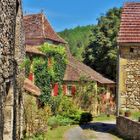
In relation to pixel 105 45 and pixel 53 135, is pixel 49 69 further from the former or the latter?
pixel 105 45

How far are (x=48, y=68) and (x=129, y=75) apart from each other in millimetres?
11600

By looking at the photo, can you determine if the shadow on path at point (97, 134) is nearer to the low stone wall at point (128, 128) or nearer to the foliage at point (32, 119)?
the low stone wall at point (128, 128)

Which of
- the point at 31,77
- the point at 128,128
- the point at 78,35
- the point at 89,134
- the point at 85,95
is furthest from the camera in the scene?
the point at 78,35

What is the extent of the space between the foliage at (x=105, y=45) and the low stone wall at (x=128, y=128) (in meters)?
25.7

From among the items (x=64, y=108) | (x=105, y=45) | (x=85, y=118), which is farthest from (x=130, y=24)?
(x=105, y=45)

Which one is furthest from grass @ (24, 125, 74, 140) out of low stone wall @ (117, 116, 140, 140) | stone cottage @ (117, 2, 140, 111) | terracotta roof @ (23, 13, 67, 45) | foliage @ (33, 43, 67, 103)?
terracotta roof @ (23, 13, 67, 45)

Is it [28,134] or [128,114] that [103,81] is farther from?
[28,134]

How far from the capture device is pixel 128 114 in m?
28.1

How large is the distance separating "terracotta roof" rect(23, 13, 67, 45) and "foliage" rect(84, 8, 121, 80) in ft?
28.6

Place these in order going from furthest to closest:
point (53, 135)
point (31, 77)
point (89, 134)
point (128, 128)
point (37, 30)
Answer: point (37, 30) → point (31, 77) → point (89, 134) → point (53, 135) → point (128, 128)

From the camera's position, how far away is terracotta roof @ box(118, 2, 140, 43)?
97.3 ft

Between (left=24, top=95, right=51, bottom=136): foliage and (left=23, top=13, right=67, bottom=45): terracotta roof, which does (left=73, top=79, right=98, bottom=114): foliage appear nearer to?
(left=23, top=13, right=67, bottom=45): terracotta roof

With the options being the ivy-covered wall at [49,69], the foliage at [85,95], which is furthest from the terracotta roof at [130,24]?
the foliage at [85,95]

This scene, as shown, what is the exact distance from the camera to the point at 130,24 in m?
30.4
